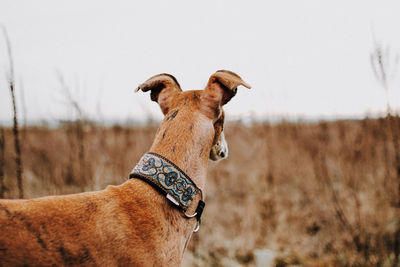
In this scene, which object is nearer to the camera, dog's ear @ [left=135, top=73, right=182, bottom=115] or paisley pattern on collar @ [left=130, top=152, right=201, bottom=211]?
paisley pattern on collar @ [left=130, top=152, right=201, bottom=211]

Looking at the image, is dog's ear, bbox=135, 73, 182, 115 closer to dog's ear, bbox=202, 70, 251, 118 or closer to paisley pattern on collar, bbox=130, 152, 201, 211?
dog's ear, bbox=202, 70, 251, 118

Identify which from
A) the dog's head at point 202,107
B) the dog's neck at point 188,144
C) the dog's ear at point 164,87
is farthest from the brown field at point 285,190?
the dog's neck at point 188,144

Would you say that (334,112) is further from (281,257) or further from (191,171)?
(191,171)

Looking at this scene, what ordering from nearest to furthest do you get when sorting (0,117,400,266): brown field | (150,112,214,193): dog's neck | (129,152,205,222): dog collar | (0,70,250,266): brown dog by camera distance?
1. (0,70,250,266): brown dog
2. (129,152,205,222): dog collar
3. (150,112,214,193): dog's neck
4. (0,117,400,266): brown field

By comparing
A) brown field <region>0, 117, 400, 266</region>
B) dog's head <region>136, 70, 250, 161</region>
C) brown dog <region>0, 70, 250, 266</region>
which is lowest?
brown field <region>0, 117, 400, 266</region>

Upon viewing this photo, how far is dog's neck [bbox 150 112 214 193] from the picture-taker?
196cm

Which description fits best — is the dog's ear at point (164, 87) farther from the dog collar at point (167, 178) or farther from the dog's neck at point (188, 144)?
the dog collar at point (167, 178)

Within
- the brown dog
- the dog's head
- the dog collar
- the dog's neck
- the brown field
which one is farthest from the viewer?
the brown field

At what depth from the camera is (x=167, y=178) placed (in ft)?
5.92

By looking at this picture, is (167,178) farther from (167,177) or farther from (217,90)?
(217,90)

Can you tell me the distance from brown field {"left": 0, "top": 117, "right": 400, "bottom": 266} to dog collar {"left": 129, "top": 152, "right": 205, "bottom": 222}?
191cm

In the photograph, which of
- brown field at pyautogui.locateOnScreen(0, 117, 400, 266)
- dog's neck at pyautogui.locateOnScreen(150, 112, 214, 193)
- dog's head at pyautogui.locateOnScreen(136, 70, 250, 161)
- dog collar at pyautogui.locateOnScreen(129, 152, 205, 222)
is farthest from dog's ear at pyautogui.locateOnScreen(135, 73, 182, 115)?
brown field at pyautogui.locateOnScreen(0, 117, 400, 266)

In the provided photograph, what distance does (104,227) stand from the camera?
1.61 m

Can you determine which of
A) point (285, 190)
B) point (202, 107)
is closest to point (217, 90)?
point (202, 107)
